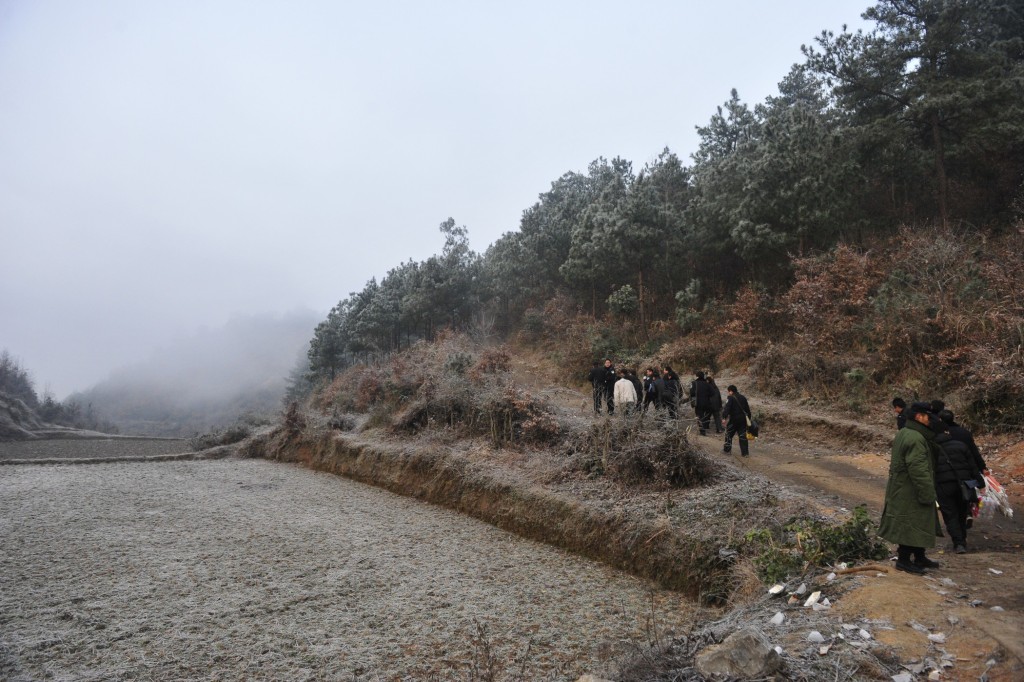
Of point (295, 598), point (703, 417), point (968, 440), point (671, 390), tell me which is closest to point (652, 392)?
point (671, 390)

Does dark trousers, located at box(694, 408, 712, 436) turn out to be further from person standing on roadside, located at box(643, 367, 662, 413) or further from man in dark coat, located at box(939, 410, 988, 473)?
man in dark coat, located at box(939, 410, 988, 473)

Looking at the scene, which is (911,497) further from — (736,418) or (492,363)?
(492,363)

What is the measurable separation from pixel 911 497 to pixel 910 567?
69cm

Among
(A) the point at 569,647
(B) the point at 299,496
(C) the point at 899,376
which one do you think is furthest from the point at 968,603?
(B) the point at 299,496

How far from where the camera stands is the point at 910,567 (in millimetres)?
5348

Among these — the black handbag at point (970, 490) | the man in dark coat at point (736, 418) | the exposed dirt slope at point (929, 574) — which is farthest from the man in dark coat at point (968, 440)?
the man in dark coat at point (736, 418)

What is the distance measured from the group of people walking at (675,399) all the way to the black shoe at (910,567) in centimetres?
456

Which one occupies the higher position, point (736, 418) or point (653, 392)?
point (653, 392)

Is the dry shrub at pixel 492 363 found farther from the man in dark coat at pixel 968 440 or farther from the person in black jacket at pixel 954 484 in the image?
the person in black jacket at pixel 954 484

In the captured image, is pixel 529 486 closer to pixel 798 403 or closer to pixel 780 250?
pixel 798 403

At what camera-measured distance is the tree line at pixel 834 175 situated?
65.1 ft

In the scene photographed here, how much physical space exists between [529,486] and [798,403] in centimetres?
932

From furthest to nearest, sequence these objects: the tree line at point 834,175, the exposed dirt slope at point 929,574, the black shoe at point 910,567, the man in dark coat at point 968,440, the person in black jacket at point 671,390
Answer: the tree line at point 834,175 → the person in black jacket at point 671,390 → the man in dark coat at point 968,440 → the black shoe at point 910,567 → the exposed dirt slope at point 929,574

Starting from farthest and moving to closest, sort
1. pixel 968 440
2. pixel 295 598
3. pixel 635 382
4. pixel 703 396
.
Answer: pixel 635 382
pixel 703 396
pixel 295 598
pixel 968 440
